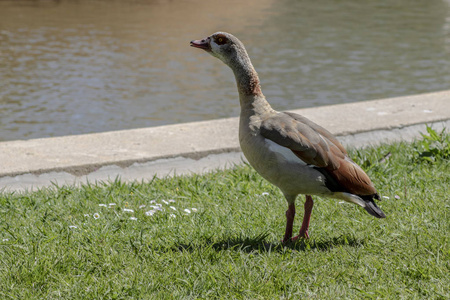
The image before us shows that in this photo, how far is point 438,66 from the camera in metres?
10.9

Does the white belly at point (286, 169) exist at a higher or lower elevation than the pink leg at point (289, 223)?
higher

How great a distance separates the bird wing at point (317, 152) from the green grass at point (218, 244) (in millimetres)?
383

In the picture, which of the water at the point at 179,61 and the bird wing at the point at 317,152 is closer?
the bird wing at the point at 317,152

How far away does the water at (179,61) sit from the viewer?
28.1 feet

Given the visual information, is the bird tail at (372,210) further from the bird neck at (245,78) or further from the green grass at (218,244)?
the bird neck at (245,78)

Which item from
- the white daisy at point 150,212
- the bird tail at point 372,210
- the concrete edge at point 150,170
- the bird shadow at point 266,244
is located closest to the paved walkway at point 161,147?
the concrete edge at point 150,170

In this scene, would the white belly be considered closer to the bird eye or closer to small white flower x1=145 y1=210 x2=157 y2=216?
the bird eye

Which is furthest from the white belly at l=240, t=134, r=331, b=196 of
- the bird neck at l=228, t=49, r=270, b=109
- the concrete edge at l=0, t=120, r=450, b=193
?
the concrete edge at l=0, t=120, r=450, b=193

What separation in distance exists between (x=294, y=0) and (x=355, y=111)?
47.3ft

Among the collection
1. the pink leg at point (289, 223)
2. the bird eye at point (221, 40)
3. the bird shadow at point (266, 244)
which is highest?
the bird eye at point (221, 40)

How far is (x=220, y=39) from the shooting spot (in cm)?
387

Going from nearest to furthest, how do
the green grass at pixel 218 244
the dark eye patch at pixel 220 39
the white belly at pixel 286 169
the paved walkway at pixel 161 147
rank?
the green grass at pixel 218 244 < the white belly at pixel 286 169 < the dark eye patch at pixel 220 39 < the paved walkway at pixel 161 147

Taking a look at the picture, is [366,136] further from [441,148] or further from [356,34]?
[356,34]

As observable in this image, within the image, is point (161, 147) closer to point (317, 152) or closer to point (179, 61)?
point (317, 152)
